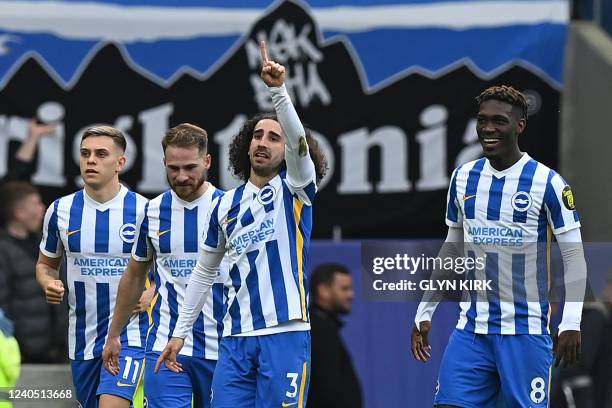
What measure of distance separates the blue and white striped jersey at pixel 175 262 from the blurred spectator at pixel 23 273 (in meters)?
2.20

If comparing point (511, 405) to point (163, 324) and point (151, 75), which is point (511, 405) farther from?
point (151, 75)

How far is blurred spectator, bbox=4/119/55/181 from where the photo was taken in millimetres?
12188

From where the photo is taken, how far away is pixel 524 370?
7.34 metres

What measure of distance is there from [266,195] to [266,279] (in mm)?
456

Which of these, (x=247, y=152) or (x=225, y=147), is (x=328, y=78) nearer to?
(x=225, y=147)

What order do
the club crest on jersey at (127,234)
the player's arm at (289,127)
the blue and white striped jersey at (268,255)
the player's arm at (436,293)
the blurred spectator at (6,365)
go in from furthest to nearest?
the club crest on jersey at (127,234) < the player's arm at (436,293) < the blue and white striped jersey at (268,255) < the player's arm at (289,127) < the blurred spectator at (6,365)

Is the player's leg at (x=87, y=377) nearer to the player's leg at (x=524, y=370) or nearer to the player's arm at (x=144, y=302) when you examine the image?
the player's arm at (x=144, y=302)

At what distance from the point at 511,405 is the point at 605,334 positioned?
2.82 meters

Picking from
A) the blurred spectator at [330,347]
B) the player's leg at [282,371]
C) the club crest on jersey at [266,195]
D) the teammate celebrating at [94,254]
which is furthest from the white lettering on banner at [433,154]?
the player's leg at [282,371]

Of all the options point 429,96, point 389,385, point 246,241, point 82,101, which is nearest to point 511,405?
point 246,241

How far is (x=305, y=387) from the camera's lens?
7.09 metres

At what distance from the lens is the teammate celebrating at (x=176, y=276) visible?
7996 mm

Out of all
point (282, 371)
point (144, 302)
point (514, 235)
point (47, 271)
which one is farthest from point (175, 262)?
point (514, 235)

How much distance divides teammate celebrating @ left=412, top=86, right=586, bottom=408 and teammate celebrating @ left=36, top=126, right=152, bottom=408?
6.88 ft
